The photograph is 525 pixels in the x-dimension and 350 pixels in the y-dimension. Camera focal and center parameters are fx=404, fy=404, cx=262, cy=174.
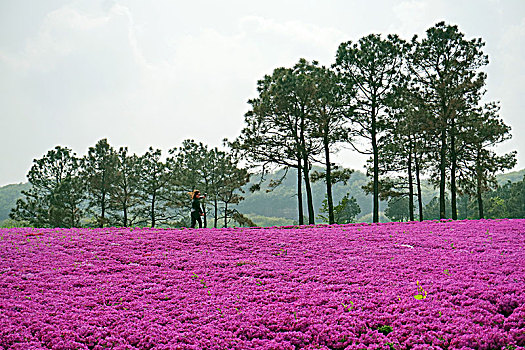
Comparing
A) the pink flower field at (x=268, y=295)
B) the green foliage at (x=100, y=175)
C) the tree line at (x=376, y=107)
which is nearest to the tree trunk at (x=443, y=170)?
the tree line at (x=376, y=107)

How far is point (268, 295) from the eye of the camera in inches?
311

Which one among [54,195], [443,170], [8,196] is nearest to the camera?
[443,170]

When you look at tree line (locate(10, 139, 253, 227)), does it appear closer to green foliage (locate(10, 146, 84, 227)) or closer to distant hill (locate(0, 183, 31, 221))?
green foliage (locate(10, 146, 84, 227))

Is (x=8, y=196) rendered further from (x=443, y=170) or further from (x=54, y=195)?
(x=443, y=170)

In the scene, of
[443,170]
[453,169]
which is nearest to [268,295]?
[443,170]

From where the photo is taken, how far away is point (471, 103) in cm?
2927

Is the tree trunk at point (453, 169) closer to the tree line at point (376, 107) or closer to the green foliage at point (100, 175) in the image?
the tree line at point (376, 107)

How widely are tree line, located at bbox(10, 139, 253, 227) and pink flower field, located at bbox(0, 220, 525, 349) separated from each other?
96.9ft

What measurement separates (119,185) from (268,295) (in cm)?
3817

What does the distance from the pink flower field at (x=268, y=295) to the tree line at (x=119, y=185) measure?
96.9 feet

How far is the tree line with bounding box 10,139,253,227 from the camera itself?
4184cm

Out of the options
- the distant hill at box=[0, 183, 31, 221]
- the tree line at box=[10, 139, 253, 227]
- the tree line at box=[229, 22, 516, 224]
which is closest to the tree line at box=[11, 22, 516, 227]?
the tree line at box=[229, 22, 516, 224]

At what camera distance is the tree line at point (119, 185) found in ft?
137

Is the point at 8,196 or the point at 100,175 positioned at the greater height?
the point at 8,196
